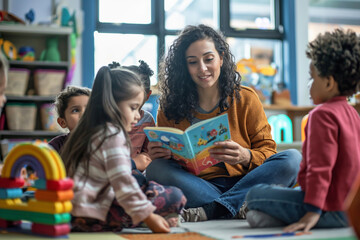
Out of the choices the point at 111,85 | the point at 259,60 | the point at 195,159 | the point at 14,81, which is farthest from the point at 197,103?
the point at 259,60

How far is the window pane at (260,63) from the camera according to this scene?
4.60 m

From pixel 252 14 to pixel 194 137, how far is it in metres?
3.54

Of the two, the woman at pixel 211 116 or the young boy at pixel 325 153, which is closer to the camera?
the young boy at pixel 325 153

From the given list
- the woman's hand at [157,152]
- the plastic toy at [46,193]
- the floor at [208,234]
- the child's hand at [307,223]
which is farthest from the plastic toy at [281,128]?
the plastic toy at [46,193]

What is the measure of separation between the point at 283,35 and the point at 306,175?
12.2 ft

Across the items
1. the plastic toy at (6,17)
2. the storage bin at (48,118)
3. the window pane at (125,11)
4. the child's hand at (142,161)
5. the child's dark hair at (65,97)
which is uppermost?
the window pane at (125,11)

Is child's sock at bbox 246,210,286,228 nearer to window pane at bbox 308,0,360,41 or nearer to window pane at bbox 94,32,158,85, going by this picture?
window pane at bbox 94,32,158,85

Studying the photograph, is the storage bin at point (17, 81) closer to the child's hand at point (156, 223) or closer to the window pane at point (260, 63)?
the window pane at point (260, 63)

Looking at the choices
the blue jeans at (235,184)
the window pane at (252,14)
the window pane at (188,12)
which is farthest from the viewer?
the window pane at (252,14)

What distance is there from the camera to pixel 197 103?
1965 millimetres

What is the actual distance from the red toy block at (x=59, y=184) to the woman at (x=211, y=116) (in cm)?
59

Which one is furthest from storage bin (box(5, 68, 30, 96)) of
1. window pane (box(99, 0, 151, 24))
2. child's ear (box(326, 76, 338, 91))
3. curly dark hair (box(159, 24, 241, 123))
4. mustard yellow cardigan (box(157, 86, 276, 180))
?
child's ear (box(326, 76, 338, 91))

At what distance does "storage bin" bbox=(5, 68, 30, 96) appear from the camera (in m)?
3.44

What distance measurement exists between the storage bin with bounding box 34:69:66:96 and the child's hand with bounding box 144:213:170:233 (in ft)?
7.80
